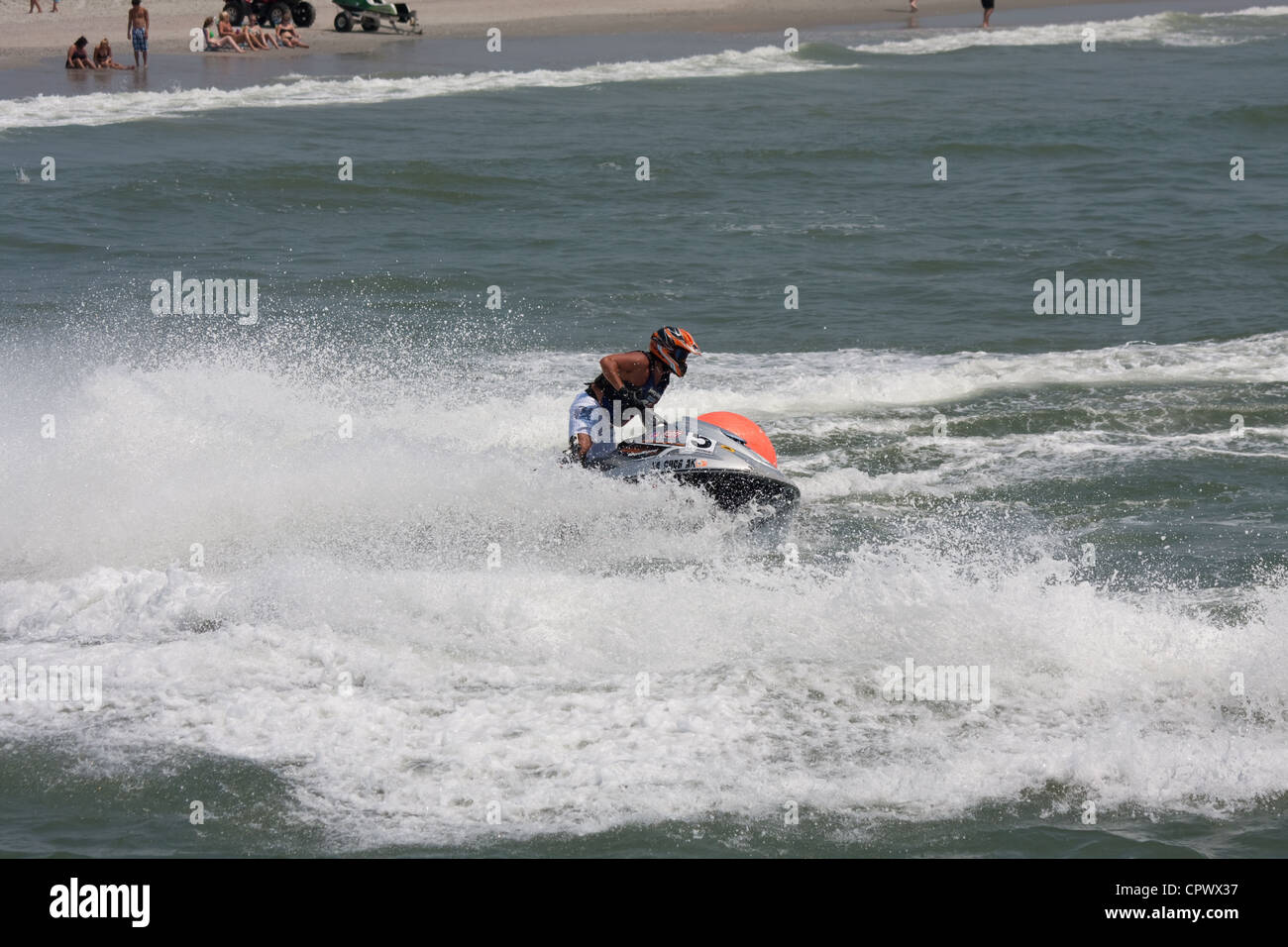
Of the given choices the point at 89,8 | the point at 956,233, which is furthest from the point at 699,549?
the point at 89,8

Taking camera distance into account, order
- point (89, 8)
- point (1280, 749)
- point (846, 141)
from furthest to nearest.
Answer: point (89, 8) < point (846, 141) < point (1280, 749)

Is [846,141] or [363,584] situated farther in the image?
[846,141]

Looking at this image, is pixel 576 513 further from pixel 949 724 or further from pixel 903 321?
pixel 903 321

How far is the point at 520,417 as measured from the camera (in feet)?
49.3

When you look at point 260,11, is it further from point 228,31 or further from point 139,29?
point 139,29

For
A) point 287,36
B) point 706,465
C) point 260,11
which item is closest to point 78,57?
point 287,36

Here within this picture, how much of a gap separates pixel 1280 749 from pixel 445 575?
5.41 metres

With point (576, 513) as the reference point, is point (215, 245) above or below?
above

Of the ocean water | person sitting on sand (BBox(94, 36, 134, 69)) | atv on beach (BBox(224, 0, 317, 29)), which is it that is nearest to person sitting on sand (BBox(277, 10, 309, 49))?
atv on beach (BBox(224, 0, 317, 29))

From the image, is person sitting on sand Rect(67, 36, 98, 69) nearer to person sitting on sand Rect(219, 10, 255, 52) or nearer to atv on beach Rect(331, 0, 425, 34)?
person sitting on sand Rect(219, 10, 255, 52)

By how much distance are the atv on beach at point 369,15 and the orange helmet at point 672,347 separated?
37776 mm

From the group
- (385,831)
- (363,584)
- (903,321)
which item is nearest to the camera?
(385,831)

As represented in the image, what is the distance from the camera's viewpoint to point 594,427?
11.9 meters

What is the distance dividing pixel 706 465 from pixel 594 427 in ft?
3.31
